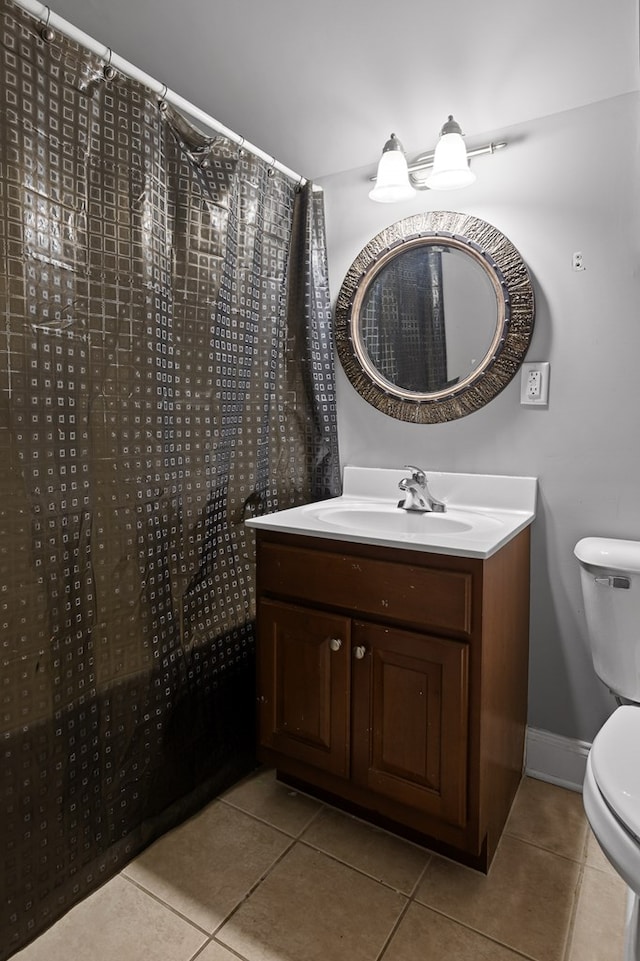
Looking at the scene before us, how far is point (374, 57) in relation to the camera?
1.40 m

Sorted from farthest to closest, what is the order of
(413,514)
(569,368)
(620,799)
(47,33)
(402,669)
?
(413,514), (569,368), (402,669), (47,33), (620,799)

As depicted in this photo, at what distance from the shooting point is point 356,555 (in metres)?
1.41

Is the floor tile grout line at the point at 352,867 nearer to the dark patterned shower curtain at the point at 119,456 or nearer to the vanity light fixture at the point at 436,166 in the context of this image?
the dark patterned shower curtain at the point at 119,456

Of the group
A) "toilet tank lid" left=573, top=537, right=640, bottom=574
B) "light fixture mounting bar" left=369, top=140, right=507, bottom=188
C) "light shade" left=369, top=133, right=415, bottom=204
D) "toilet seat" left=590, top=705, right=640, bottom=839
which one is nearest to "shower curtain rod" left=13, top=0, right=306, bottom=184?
"light shade" left=369, top=133, right=415, bottom=204

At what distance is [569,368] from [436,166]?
693mm

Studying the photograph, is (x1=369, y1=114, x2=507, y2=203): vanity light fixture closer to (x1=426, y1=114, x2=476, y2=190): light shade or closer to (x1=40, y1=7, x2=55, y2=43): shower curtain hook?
(x1=426, y1=114, x2=476, y2=190): light shade

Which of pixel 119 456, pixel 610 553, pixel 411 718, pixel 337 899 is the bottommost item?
pixel 337 899

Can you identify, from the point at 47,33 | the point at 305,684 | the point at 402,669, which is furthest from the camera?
the point at 305,684

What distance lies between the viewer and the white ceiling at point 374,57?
4.12ft

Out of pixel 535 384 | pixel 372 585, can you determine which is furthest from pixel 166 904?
pixel 535 384

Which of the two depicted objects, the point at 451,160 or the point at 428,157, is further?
the point at 428,157

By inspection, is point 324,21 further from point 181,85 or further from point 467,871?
point 467,871

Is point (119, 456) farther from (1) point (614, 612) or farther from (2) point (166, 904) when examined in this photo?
(1) point (614, 612)

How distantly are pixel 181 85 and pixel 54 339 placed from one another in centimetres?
87
